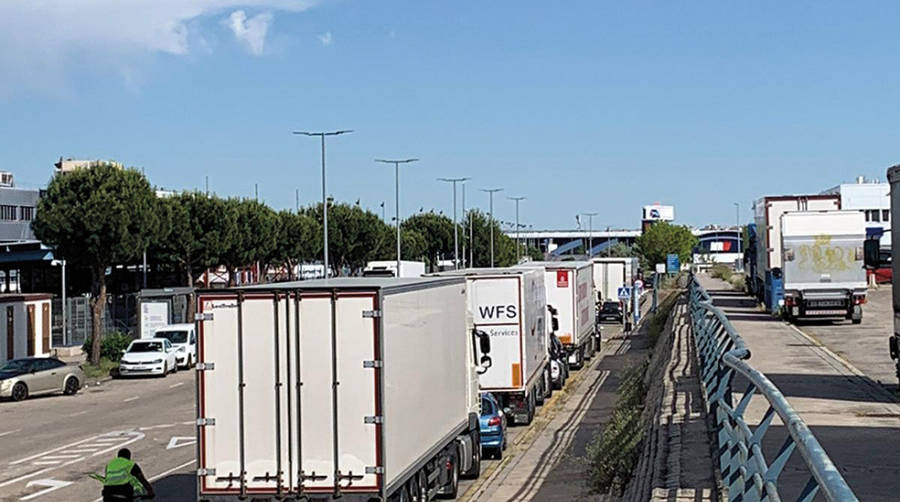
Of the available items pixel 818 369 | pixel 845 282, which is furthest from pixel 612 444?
pixel 845 282

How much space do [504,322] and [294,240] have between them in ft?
179

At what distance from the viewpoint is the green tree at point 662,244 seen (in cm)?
11300

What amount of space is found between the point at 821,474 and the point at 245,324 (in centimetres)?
941

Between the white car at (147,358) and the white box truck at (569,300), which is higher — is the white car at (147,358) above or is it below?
below

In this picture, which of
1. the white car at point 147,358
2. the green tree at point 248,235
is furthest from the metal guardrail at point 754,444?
the green tree at point 248,235

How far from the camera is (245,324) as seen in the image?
1315 centimetres

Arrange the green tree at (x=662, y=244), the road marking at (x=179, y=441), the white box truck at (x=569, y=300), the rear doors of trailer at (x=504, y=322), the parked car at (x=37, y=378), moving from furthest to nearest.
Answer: the green tree at (x=662, y=244)
the white box truck at (x=569, y=300)
the parked car at (x=37, y=378)
the rear doors of trailer at (x=504, y=322)
the road marking at (x=179, y=441)

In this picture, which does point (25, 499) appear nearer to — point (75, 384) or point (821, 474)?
point (821, 474)

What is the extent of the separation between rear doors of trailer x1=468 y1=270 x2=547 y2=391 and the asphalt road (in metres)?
6.47

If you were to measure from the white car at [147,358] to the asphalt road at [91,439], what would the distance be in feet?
10.4

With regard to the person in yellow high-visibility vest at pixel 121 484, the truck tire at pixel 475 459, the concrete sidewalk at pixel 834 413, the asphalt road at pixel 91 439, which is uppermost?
the concrete sidewalk at pixel 834 413

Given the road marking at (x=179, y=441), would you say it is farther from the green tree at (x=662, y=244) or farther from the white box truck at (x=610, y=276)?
the green tree at (x=662, y=244)

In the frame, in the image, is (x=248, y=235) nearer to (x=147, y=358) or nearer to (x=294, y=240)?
(x=294, y=240)

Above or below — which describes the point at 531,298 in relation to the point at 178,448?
above
